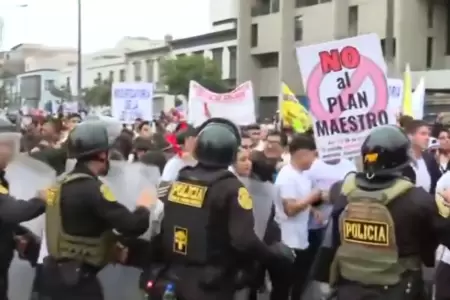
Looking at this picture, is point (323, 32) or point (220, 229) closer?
point (220, 229)

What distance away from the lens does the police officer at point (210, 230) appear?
196 inches

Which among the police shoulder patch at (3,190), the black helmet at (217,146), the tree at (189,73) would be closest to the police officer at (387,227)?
the black helmet at (217,146)

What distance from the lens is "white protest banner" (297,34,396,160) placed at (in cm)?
805

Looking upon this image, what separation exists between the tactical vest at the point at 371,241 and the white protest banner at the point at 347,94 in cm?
301

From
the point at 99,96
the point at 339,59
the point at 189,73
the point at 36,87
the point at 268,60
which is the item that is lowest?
the point at 339,59

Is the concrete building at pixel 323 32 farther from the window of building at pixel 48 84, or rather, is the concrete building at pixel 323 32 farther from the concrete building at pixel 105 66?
the concrete building at pixel 105 66

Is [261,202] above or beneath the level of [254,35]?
beneath

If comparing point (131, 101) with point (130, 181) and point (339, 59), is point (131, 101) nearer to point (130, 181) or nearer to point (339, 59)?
point (339, 59)

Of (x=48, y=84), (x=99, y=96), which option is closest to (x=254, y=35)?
(x=99, y=96)

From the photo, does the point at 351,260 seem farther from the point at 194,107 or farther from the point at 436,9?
the point at 436,9

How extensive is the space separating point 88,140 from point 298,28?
1965 inches

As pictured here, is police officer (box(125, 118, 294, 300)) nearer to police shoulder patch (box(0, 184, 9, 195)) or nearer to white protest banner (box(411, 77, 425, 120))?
police shoulder patch (box(0, 184, 9, 195))

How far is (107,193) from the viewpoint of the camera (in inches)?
206

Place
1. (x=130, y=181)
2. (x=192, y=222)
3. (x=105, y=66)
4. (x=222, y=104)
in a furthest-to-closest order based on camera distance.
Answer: (x=105, y=66), (x=222, y=104), (x=130, y=181), (x=192, y=222)
